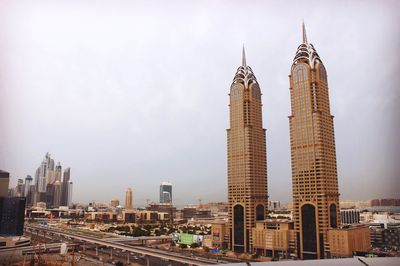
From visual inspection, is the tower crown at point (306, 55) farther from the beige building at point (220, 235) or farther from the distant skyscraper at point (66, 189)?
the distant skyscraper at point (66, 189)

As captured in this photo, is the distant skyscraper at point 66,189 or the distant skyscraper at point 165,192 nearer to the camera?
the distant skyscraper at point 66,189

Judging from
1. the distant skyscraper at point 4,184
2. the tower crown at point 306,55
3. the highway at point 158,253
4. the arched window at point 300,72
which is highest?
the tower crown at point 306,55

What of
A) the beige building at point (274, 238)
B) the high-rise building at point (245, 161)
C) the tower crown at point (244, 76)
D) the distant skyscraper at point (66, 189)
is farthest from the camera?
the distant skyscraper at point (66, 189)

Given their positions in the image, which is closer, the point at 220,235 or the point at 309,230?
the point at 309,230

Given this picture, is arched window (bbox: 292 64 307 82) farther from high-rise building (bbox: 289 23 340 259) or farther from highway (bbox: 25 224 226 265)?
highway (bbox: 25 224 226 265)

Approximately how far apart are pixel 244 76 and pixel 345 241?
8.28 m

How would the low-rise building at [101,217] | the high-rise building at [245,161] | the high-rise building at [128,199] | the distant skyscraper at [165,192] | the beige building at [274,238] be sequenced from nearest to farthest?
the beige building at [274,238] → the high-rise building at [245,161] → the low-rise building at [101,217] → the high-rise building at [128,199] → the distant skyscraper at [165,192]

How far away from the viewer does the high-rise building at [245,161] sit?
14.0m

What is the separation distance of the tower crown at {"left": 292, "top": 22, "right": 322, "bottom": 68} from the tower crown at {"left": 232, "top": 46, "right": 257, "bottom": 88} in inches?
104

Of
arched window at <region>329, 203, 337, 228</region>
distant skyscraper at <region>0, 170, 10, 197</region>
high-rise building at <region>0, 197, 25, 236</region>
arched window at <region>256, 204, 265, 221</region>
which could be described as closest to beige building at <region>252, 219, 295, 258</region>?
arched window at <region>256, 204, 265, 221</region>

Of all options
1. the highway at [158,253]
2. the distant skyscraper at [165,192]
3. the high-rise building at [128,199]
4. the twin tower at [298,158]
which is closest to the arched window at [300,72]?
the twin tower at [298,158]

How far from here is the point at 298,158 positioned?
1258 centimetres

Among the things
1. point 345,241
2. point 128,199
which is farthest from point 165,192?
point 345,241

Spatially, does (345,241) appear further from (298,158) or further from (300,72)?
(300,72)
